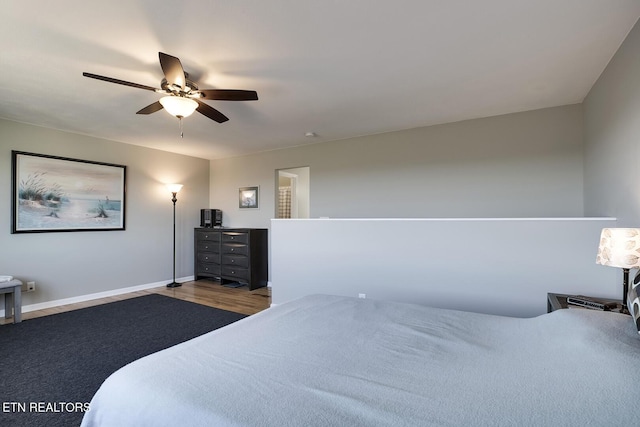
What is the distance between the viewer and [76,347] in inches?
108

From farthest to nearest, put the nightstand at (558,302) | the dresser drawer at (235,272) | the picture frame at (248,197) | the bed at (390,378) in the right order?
the picture frame at (248,197) < the dresser drawer at (235,272) < the nightstand at (558,302) < the bed at (390,378)

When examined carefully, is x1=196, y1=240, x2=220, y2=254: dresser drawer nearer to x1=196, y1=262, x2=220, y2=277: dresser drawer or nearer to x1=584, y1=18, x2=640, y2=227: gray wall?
x1=196, y1=262, x2=220, y2=277: dresser drawer

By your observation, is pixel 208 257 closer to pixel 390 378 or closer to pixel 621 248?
pixel 390 378

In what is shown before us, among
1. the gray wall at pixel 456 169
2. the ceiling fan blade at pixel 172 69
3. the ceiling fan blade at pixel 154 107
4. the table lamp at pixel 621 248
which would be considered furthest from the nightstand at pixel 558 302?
the ceiling fan blade at pixel 154 107

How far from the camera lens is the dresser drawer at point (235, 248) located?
5184 mm

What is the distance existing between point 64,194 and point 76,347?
248 cm

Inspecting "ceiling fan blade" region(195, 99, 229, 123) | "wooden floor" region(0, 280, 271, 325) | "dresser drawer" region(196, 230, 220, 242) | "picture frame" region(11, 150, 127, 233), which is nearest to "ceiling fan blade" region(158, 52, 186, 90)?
→ "ceiling fan blade" region(195, 99, 229, 123)

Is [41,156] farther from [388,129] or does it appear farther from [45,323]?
[388,129]

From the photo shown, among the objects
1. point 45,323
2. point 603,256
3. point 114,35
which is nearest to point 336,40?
point 114,35

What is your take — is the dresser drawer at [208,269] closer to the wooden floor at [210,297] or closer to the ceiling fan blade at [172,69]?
the wooden floor at [210,297]

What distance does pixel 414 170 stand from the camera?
4.23 meters

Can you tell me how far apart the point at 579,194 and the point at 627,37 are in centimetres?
179

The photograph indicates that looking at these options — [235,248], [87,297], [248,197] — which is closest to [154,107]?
[235,248]

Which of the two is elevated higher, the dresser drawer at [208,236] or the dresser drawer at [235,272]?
the dresser drawer at [208,236]
